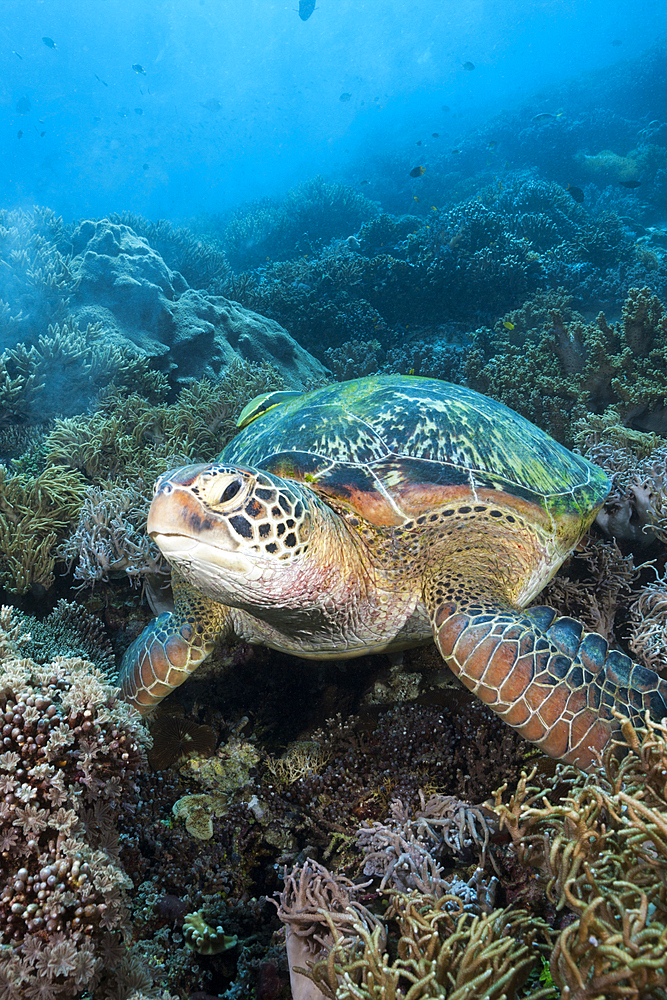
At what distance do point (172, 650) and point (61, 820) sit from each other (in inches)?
32.1

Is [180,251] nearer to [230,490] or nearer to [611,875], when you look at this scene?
[230,490]

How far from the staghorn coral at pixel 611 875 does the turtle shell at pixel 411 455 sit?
3.67ft

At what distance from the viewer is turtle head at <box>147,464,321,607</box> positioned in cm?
136

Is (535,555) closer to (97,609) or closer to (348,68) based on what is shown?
(97,609)

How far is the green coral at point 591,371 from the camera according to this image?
4234 mm

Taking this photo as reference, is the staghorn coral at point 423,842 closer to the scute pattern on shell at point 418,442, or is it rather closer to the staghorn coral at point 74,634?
the scute pattern on shell at point 418,442

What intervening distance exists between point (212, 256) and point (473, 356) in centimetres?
777

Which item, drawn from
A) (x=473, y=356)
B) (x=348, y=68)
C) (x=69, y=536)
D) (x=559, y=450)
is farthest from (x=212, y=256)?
(x=348, y=68)

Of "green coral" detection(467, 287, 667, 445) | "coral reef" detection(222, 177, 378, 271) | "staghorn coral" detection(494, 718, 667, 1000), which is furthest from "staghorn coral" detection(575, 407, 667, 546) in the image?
"coral reef" detection(222, 177, 378, 271)

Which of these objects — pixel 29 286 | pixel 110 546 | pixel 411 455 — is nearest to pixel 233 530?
pixel 411 455

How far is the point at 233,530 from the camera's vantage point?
1390 mm

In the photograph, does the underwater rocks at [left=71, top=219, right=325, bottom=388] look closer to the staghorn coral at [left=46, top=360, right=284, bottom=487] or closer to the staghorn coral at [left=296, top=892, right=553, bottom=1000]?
the staghorn coral at [left=46, top=360, right=284, bottom=487]

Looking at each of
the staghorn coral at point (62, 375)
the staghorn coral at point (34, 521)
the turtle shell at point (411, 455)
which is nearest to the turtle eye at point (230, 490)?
the turtle shell at point (411, 455)

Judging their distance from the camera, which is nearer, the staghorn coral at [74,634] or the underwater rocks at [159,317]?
the staghorn coral at [74,634]
